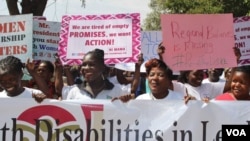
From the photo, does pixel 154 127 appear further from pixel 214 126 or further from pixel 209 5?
pixel 209 5

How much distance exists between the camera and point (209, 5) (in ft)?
Answer: 104

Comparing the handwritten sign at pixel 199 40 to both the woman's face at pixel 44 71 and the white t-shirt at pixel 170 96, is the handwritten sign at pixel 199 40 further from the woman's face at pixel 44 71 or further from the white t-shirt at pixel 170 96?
the woman's face at pixel 44 71

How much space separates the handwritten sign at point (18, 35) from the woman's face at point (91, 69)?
1.19 metres

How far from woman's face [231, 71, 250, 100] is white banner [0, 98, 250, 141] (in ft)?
0.24

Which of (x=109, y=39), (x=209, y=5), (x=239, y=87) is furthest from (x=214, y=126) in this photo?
(x=209, y=5)

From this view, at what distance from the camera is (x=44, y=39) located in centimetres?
734

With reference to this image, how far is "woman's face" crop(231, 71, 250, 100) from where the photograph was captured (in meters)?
5.35

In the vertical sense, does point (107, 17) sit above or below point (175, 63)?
above

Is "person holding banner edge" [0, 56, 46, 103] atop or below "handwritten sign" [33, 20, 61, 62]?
below

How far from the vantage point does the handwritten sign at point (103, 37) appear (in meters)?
6.40

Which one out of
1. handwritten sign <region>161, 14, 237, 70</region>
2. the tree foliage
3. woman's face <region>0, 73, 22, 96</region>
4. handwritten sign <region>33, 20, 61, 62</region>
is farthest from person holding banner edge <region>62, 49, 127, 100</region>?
the tree foliage

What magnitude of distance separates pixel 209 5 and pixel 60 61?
2594cm

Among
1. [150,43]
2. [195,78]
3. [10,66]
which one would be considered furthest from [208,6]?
[10,66]

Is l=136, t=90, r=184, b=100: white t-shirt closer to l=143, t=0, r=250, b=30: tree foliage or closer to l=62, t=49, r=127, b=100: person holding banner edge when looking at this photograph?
l=62, t=49, r=127, b=100: person holding banner edge
